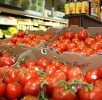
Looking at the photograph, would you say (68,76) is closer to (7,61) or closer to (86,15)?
(7,61)

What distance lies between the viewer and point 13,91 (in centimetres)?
130

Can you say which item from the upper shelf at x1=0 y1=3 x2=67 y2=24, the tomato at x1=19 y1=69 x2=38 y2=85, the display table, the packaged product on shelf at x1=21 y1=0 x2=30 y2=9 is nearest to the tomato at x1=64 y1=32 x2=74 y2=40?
the display table

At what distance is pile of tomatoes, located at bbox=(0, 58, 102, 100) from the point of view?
41.9 inches

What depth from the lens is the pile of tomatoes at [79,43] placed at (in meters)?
2.47

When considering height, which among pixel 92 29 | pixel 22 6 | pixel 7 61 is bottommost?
pixel 7 61

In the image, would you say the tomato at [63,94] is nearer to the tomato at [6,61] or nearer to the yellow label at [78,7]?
the tomato at [6,61]

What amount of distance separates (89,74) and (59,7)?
30.3 feet

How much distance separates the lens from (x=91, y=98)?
104 centimetres

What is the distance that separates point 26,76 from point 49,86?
25 centimetres

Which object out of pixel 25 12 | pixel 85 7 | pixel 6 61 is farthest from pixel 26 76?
pixel 25 12

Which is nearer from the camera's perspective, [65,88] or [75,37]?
[65,88]

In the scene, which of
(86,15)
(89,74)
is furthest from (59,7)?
(89,74)

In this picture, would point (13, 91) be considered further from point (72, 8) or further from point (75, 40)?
point (72, 8)

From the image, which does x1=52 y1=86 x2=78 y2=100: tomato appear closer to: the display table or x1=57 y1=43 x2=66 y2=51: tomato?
x1=57 y1=43 x2=66 y2=51: tomato
